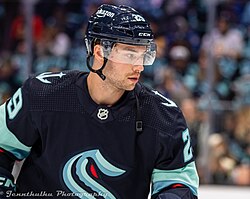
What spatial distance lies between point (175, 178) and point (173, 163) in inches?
1.9

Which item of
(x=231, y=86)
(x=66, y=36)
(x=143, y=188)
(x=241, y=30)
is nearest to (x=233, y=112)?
(x=231, y=86)

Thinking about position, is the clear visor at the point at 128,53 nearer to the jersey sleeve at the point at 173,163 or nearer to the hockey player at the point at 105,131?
the hockey player at the point at 105,131

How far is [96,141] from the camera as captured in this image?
7.91 ft

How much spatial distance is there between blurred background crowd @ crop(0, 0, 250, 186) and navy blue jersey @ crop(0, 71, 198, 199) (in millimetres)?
2787

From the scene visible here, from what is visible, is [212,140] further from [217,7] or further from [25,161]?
[25,161]

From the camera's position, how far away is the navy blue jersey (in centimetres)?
239

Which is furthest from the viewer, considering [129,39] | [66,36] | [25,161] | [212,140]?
[66,36]

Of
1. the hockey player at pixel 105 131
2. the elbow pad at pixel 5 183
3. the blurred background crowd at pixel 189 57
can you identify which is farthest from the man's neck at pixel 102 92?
the blurred background crowd at pixel 189 57

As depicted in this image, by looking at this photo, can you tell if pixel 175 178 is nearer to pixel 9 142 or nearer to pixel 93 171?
pixel 93 171

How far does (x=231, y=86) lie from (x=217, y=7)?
23.4 inches

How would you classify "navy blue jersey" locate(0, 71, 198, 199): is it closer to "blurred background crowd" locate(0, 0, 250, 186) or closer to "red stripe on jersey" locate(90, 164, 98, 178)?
"red stripe on jersey" locate(90, 164, 98, 178)

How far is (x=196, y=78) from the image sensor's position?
5.53m

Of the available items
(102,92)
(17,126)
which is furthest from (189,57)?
(17,126)

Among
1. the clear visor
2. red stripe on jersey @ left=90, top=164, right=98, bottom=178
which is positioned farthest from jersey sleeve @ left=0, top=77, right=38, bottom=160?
the clear visor
